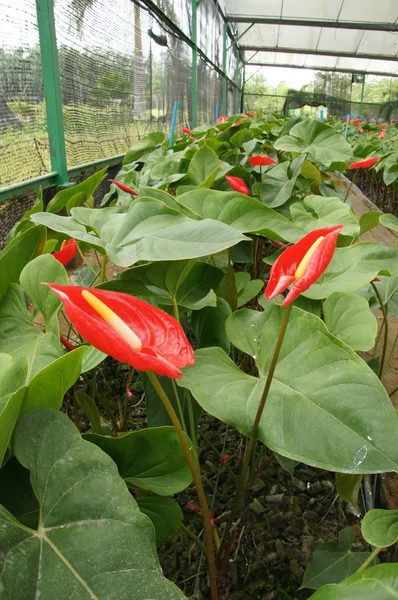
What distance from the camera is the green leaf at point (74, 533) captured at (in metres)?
0.26

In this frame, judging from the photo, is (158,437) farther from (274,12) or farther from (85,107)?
(274,12)

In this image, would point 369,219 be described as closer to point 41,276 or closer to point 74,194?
point 74,194

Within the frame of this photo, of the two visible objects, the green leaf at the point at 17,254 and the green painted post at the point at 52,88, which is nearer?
the green leaf at the point at 17,254

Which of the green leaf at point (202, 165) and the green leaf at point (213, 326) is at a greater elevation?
the green leaf at point (202, 165)

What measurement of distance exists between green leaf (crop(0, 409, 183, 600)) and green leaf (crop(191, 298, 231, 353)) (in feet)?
0.95

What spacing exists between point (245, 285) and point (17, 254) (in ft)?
1.43

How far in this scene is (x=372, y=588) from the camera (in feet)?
1.01

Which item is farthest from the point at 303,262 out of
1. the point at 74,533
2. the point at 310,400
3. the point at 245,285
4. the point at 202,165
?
the point at 202,165

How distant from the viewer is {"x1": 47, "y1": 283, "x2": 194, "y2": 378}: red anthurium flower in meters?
0.26

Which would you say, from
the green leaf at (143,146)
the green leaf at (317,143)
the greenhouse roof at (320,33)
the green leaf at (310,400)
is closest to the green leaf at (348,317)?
the green leaf at (310,400)

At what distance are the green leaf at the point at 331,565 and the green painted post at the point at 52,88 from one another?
1.77 metres

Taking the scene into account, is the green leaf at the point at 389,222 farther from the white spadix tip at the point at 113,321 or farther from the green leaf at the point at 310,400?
the white spadix tip at the point at 113,321

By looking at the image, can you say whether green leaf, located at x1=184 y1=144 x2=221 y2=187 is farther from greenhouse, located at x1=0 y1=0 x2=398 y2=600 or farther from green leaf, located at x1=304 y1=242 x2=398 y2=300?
green leaf, located at x1=304 y1=242 x2=398 y2=300

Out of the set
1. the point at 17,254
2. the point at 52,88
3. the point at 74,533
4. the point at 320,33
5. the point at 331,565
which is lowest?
the point at 331,565
